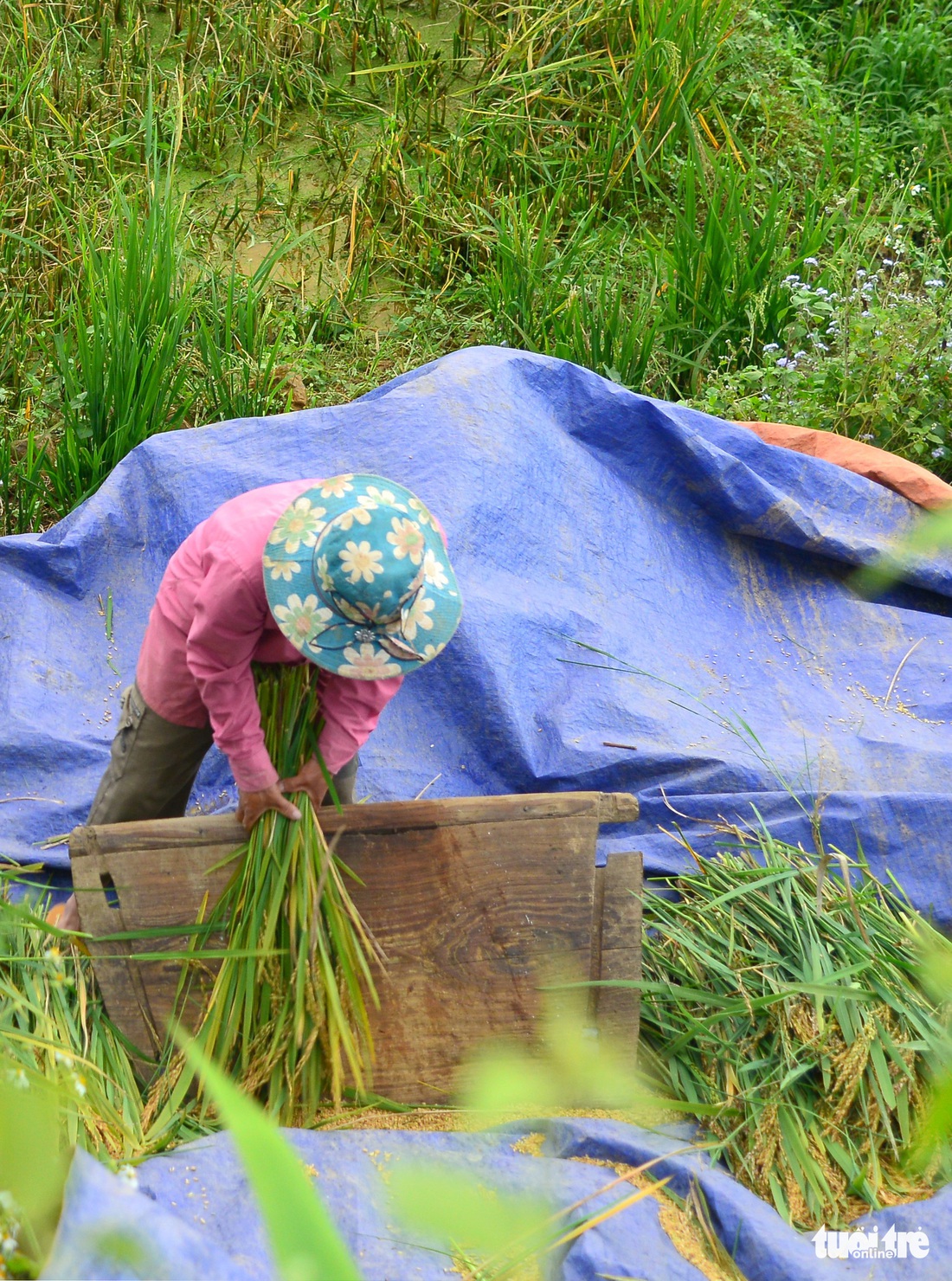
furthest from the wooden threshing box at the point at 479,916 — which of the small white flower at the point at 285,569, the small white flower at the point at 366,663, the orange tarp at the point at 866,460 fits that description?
the orange tarp at the point at 866,460

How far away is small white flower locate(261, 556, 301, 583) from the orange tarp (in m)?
1.91

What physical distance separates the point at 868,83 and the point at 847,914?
4.32m

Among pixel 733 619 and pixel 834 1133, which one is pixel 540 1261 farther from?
pixel 733 619

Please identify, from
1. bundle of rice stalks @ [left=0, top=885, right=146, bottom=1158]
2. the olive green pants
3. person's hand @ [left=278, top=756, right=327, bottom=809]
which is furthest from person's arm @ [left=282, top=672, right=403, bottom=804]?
bundle of rice stalks @ [left=0, top=885, right=146, bottom=1158]

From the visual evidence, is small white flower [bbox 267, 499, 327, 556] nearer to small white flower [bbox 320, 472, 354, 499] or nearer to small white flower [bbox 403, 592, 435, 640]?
small white flower [bbox 320, 472, 354, 499]

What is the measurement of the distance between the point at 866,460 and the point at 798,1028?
178 cm

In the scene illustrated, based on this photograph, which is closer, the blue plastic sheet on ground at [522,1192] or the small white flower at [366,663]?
the blue plastic sheet on ground at [522,1192]

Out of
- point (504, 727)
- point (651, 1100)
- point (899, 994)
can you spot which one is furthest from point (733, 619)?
point (651, 1100)

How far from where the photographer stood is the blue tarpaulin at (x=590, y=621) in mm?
2363

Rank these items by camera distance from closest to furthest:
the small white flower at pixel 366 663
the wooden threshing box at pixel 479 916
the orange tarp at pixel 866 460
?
1. the small white flower at pixel 366 663
2. the wooden threshing box at pixel 479 916
3. the orange tarp at pixel 866 460

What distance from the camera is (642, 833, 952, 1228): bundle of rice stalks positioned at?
5.71 ft

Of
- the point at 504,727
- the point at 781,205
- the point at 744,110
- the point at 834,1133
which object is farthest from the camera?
the point at 744,110

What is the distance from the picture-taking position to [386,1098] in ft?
6.07

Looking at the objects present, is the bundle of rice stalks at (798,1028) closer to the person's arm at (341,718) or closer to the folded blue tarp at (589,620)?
the folded blue tarp at (589,620)
